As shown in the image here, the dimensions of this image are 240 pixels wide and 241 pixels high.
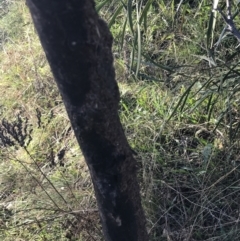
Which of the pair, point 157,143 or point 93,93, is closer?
point 93,93

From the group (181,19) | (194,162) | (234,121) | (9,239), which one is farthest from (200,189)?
(181,19)

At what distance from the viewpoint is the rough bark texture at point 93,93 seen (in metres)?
0.90

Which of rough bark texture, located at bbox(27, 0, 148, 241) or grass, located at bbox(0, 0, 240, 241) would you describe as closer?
rough bark texture, located at bbox(27, 0, 148, 241)

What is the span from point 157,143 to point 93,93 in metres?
1.12

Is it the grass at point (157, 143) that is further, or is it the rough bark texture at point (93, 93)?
the grass at point (157, 143)

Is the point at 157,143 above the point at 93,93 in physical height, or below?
below

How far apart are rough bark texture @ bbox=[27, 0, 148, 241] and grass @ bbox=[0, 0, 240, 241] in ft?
1.22

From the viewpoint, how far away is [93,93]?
967mm

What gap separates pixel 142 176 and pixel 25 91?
3.90 feet

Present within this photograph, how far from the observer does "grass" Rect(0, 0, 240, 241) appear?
1743mm

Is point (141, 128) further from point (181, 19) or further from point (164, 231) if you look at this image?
point (181, 19)

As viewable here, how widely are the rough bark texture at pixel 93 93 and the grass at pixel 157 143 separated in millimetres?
371

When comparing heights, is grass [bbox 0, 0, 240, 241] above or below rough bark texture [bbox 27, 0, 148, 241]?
below

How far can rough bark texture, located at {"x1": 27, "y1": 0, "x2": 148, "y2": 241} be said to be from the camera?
896 mm
